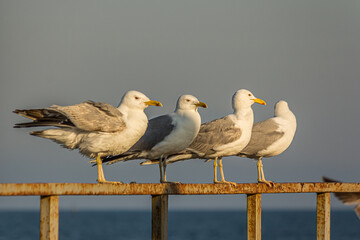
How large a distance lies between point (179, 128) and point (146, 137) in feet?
1.96

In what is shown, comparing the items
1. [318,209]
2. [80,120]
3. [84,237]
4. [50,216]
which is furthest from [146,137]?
[84,237]

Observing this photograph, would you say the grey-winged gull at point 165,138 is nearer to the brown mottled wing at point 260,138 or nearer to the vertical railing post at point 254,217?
the brown mottled wing at point 260,138

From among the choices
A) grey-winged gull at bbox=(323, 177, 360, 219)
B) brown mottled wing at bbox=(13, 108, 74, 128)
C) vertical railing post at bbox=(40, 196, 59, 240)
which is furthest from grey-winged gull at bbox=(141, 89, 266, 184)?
vertical railing post at bbox=(40, 196, 59, 240)

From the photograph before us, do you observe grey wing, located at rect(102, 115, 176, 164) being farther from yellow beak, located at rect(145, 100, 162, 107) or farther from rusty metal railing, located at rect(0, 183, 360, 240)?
rusty metal railing, located at rect(0, 183, 360, 240)

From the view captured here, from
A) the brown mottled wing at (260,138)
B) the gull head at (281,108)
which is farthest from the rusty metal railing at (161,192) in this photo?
the gull head at (281,108)

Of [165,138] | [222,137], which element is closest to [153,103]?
[165,138]

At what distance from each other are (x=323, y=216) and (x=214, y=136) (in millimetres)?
2794

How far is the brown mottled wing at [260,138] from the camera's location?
14.1m

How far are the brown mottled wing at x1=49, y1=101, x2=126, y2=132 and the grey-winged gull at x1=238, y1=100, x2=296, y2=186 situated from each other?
3.75 meters

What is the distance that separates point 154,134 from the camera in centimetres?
1267

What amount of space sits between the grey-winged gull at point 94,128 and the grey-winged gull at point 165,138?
3.80 ft

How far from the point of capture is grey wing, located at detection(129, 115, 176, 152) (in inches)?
495

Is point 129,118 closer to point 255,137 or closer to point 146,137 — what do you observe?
point 146,137

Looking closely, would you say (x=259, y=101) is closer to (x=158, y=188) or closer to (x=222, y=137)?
(x=222, y=137)
